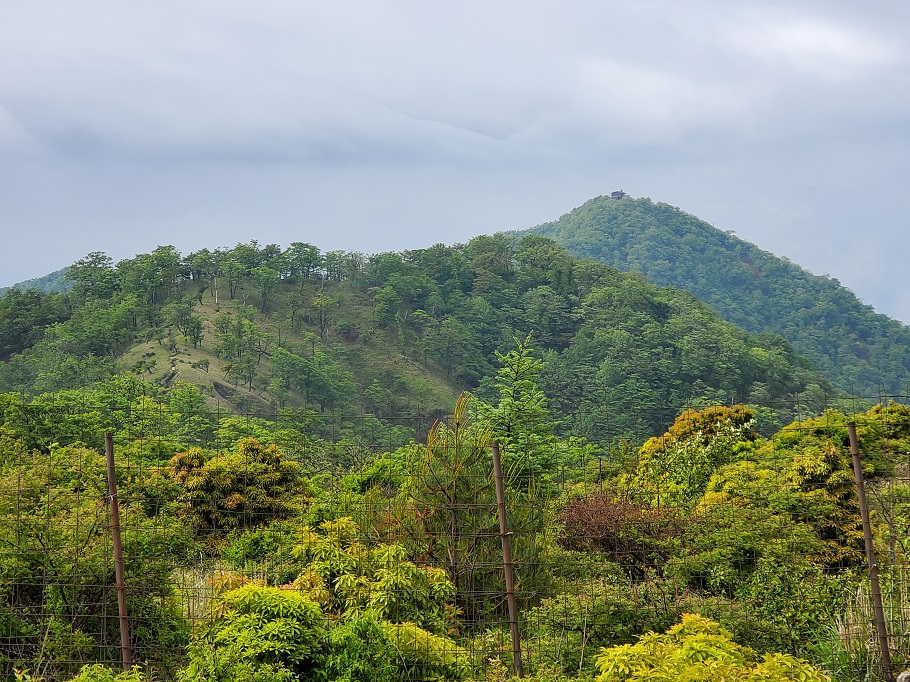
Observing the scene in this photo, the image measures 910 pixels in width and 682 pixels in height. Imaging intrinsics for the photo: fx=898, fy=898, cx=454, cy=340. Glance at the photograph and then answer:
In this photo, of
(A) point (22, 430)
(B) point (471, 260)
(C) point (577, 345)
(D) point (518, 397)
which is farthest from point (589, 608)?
(B) point (471, 260)

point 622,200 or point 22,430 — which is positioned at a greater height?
point 622,200

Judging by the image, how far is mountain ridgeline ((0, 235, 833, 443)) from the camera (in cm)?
5272

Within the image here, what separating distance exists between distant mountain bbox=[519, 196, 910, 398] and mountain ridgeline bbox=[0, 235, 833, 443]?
20701 millimetres

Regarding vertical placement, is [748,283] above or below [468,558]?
above

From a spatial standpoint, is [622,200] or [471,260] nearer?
[471,260]

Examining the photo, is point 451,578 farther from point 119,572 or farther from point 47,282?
point 47,282

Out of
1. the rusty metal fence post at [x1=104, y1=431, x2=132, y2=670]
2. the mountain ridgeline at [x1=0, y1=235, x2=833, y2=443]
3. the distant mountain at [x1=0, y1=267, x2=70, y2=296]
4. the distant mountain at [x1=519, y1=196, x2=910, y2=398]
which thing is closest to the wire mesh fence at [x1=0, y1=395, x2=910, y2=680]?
the rusty metal fence post at [x1=104, y1=431, x2=132, y2=670]

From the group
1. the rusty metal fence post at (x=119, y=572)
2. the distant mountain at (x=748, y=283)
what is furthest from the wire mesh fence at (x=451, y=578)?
the distant mountain at (x=748, y=283)

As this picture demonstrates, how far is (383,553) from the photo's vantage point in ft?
21.7

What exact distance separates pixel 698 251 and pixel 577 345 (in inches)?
2342

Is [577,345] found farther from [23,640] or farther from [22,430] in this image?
[23,640]

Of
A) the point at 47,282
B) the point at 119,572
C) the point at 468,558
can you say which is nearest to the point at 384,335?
the point at 47,282

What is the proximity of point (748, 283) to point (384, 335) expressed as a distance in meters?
58.5

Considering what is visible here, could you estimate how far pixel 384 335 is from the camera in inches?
2665
